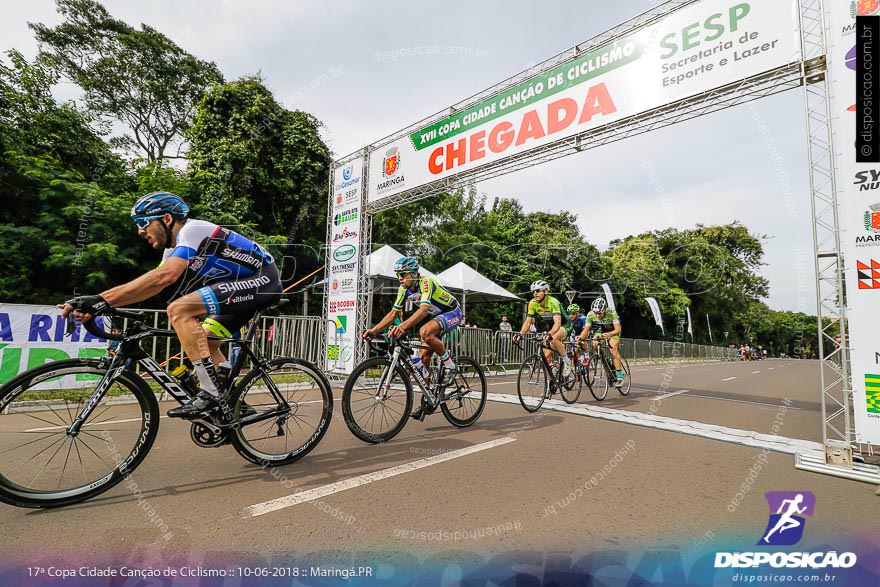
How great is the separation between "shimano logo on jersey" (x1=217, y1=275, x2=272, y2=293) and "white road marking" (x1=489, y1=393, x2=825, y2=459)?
4.80 m

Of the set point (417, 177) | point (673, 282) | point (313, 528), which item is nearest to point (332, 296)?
point (417, 177)

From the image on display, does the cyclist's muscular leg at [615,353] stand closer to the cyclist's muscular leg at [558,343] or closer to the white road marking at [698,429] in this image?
the white road marking at [698,429]

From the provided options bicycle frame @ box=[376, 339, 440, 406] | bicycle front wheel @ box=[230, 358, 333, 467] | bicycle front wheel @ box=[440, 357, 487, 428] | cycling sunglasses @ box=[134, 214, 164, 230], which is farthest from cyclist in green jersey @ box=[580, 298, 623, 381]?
cycling sunglasses @ box=[134, 214, 164, 230]

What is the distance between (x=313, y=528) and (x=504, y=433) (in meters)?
2.88

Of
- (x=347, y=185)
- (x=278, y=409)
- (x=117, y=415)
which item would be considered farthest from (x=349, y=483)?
(x=347, y=185)

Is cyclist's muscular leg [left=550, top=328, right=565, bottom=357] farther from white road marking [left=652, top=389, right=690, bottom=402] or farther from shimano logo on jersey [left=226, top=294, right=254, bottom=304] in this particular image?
shimano logo on jersey [left=226, top=294, right=254, bottom=304]

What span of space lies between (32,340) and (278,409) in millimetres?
5723

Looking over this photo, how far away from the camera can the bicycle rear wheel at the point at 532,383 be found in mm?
6336

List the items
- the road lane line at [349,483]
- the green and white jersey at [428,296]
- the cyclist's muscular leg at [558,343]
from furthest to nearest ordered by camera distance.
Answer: the cyclist's muscular leg at [558,343]
the green and white jersey at [428,296]
the road lane line at [349,483]

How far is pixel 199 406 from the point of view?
9.84ft

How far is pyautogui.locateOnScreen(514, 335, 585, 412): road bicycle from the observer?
6.35 metres

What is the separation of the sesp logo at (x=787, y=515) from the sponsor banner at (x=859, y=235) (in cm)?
144

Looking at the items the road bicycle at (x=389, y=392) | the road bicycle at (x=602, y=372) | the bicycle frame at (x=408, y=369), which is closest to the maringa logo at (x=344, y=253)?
the road bicycle at (x=602, y=372)

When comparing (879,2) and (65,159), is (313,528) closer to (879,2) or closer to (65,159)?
(879,2)
